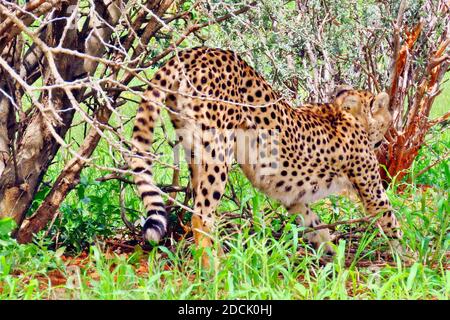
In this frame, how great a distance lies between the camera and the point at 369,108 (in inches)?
219

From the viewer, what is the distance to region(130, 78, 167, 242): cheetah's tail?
4.11 meters

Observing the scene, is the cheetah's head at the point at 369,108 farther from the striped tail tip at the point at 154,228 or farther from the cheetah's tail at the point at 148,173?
the striped tail tip at the point at 154,228

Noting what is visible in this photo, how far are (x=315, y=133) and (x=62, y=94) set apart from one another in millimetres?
1374

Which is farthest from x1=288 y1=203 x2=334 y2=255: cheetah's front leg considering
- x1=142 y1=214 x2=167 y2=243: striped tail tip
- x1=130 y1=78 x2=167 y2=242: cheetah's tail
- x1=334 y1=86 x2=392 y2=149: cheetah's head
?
x1=142 y1=214 x2=167 y2=243: striped tail tip

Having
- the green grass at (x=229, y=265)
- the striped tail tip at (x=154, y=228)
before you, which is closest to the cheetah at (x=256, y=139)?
the striped tail tip at (x=154, y=228)

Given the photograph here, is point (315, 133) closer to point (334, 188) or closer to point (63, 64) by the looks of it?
point (334, 188)

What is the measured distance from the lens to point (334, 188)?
17.5 ft

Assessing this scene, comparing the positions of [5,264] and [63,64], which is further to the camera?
[63,64]

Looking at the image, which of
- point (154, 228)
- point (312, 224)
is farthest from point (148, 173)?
point (312, 224)

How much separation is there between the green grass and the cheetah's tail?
7.4 inches
